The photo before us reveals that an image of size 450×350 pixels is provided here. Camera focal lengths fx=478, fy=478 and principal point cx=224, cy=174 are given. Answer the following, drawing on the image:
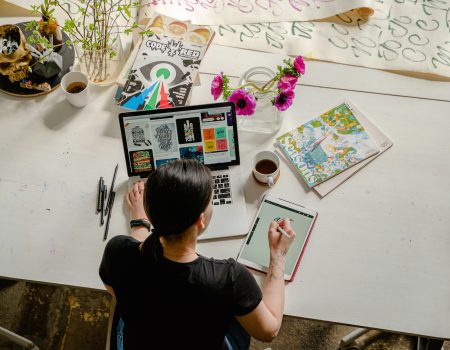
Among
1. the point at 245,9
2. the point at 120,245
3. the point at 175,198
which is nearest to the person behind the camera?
the point at 175,198

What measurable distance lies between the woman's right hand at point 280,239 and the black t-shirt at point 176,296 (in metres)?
0.15

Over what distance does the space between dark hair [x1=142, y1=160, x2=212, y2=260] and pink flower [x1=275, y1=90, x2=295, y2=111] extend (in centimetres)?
35

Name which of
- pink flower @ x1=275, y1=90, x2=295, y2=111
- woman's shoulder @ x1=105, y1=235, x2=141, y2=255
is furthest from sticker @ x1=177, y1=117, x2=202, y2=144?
woman's shoulder @ x1=105, y1=235, x2=141, y2=255

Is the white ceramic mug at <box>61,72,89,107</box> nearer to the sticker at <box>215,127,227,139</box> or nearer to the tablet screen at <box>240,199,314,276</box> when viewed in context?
the sticker at <box>215,127,227,139</box>

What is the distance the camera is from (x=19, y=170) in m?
1.25

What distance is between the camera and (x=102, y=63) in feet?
4.50

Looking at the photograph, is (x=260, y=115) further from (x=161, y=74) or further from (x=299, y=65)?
(x=161, y=74)

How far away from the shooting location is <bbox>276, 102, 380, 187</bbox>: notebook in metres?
1.25

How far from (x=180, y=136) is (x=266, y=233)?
0.33 meters

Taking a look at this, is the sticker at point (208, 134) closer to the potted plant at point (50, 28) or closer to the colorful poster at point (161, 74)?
the colorful poster at point (161, 74)

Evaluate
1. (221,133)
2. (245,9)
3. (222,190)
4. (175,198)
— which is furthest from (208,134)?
(245,9)

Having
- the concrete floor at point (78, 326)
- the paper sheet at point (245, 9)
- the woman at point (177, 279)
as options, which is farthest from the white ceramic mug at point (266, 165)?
Answer: the concrete floor at point (78, 326)

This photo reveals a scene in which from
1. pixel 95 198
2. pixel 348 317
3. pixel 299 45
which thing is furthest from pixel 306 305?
pixel 299 45

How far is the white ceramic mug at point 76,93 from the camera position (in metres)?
1.29
